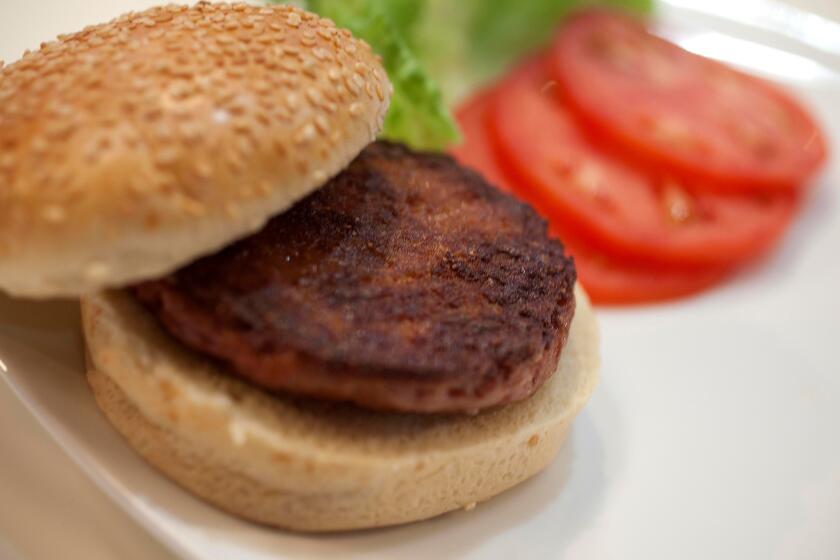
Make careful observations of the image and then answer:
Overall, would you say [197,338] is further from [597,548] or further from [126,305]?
[597,548]

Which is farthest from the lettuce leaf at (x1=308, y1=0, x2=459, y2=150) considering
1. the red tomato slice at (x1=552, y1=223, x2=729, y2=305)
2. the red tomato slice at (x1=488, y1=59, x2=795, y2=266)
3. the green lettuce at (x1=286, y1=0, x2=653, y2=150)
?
the red tomato slice at (x1=552, y1=223, x2=729, y2=305)

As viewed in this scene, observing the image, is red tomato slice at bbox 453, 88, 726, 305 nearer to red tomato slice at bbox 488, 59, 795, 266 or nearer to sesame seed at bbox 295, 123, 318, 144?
red tomato slice at bbox 488, 59, 795, 266

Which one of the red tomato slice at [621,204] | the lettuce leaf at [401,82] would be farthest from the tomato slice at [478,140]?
the lettuce leaf at [401,82]

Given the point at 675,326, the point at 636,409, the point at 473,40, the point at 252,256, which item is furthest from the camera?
the point at 473,40

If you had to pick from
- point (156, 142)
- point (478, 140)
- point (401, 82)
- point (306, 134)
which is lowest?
point (478, 140)

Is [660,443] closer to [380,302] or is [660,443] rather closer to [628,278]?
[628,278]

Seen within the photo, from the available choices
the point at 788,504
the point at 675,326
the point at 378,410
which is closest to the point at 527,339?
the point at 378,410

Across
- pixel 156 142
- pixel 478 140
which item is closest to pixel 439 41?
pixel 478 140
